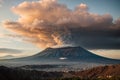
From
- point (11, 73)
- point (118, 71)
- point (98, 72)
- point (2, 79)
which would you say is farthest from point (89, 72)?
point (2, 79)

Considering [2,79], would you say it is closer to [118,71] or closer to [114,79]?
[114,79]

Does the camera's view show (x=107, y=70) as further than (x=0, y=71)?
Yes

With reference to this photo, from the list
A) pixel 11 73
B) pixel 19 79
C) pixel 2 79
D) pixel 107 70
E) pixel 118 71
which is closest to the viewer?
pixel 2 79

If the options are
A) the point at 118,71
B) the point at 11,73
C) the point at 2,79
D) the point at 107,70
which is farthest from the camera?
the point at 107,70

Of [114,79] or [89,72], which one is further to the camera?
[89,72]

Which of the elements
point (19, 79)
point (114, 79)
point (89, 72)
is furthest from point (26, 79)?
point (89, 72)

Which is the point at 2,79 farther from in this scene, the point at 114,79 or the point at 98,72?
the point at 98,72

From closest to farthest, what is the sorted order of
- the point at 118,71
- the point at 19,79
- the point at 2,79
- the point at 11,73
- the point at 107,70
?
the point at 2,79 → the point at 19,79 → the point at 11,73 → the point at 118,71 → the point at 107,70

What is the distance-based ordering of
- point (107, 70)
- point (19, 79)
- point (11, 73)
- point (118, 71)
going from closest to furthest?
point (19, 79) < point (11, 73) < point (118, 71) < point (107, 70)

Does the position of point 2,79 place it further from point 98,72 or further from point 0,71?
point 98,72
